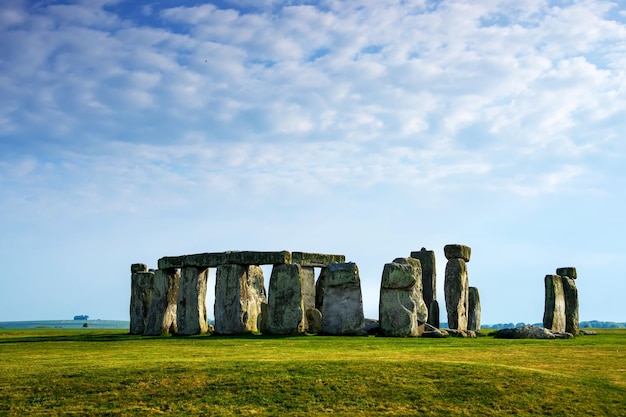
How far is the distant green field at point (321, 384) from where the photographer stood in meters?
13.0

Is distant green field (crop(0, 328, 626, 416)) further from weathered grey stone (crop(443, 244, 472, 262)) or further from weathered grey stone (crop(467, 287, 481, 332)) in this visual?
weathered grey stone (crop(467, 287, 481, 332))

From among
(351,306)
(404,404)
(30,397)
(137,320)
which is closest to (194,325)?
(137,320)

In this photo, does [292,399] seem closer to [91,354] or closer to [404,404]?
[404,404]

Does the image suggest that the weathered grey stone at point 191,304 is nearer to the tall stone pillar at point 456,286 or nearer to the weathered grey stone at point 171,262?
the weathered grey stone at point 171,262

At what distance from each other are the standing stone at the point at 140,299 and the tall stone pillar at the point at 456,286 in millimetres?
11540

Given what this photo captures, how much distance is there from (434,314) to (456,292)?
1.88 metres

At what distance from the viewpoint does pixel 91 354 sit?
19453 millimetres

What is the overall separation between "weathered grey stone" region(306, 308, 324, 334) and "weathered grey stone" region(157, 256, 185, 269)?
5172 mm

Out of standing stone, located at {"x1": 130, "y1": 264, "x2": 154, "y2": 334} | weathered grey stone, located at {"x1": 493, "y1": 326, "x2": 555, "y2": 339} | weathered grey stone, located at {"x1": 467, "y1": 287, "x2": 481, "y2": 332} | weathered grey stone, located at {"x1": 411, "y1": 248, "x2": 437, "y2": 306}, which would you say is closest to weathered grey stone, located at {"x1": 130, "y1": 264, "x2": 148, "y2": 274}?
standing stone, located at {"x1": 130, "y1": 264, "x2": 154, "y2": 334}

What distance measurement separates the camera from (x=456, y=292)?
28250 millimetres

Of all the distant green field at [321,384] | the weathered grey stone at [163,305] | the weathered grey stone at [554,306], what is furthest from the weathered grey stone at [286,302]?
the weathered grey stone at [554,306]

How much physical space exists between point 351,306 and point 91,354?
8402 millimetres

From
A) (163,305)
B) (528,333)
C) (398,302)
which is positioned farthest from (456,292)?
(163,305)

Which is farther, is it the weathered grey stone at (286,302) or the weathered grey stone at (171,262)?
the weathered grey stone at (171,262)
